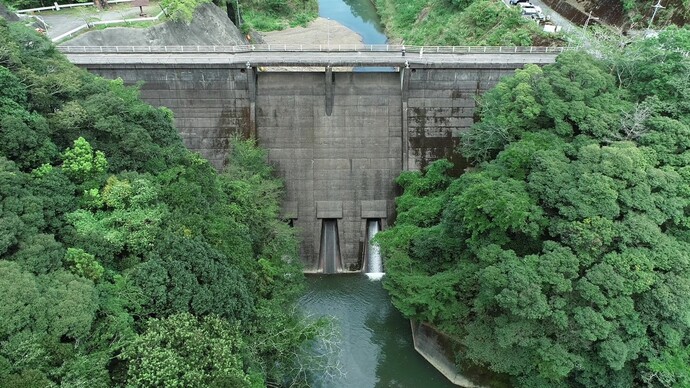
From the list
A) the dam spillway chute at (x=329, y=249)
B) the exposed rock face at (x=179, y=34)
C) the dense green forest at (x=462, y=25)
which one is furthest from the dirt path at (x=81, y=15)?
the dense green forest at (x=462, y=25)

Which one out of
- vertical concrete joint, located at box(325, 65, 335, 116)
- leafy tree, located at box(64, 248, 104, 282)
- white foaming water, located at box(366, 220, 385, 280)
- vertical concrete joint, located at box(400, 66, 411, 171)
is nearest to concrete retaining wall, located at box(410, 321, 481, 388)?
white foaming water, located at box(366, 220, 385, 280)

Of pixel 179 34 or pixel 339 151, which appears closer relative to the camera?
pixel 339 151

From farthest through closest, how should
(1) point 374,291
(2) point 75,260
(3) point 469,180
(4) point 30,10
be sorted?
1. (4) point 30,10
2. (1) point 374,291
3. (3) point 469,180
4. (2) point 75,260

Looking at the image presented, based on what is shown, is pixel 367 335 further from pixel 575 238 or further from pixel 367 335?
pixel 575 238

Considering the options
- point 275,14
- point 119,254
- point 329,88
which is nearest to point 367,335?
point 119,254

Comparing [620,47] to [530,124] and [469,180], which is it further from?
[469,180]

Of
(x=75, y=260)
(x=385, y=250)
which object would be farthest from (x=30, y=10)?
(x=385, y=250)
